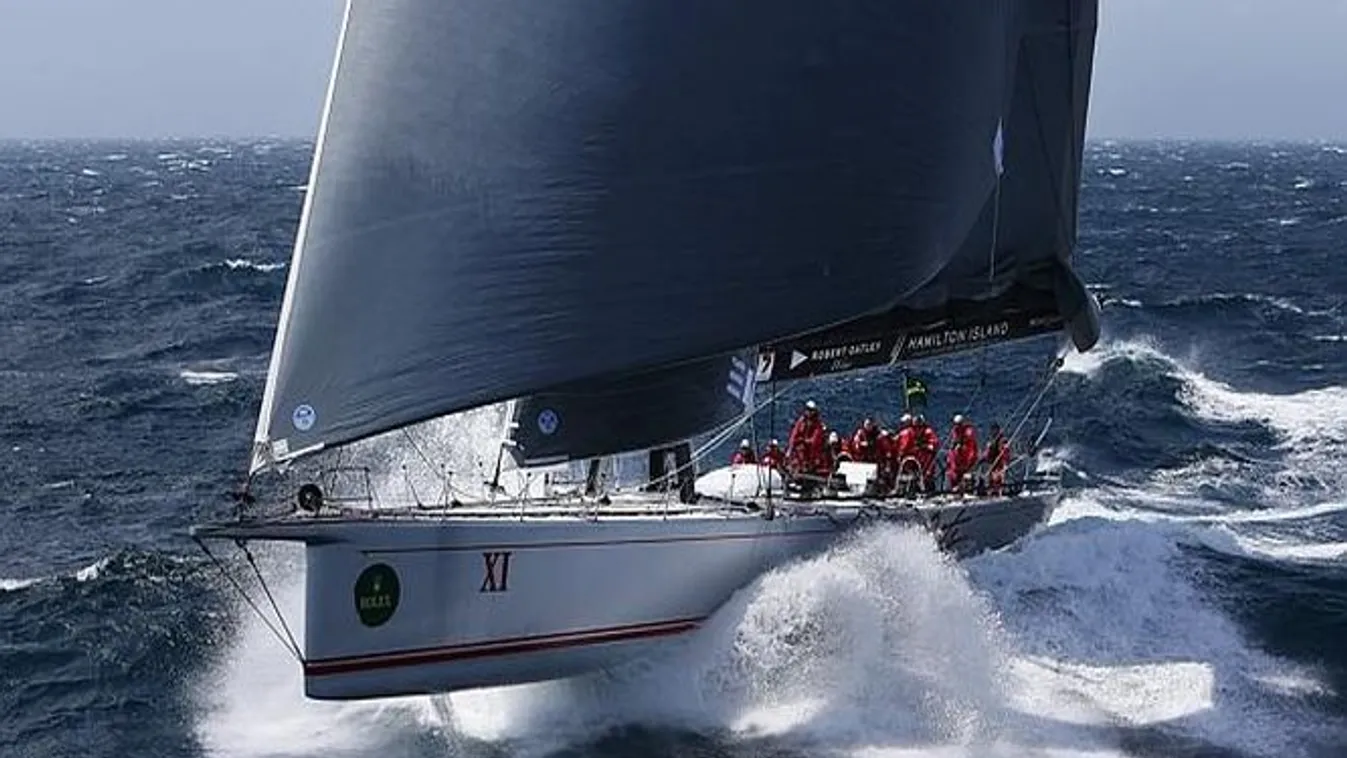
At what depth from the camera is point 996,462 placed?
26.3 meters

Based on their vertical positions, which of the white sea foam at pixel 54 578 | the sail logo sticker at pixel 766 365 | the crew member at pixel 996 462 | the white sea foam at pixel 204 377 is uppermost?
the sail logo sticker at pixel 766 365

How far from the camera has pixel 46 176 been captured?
162875 millimetres

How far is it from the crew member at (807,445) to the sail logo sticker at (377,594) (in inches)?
266

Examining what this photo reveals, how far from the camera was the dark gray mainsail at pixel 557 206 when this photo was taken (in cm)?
1717

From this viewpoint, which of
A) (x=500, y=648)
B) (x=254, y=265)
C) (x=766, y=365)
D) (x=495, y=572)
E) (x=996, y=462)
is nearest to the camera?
(x=495, y=572)

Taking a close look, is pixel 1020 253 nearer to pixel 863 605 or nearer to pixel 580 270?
pixel 863 605

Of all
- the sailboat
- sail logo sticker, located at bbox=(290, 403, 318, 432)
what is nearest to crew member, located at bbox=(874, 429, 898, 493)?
the sailboat

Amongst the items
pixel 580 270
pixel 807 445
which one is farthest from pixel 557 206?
pixel 807 445

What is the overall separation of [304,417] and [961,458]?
1141 cm

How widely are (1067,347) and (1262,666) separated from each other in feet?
20.4

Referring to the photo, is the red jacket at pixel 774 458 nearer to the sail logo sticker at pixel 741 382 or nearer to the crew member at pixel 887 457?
the crew member at pixel 887 457

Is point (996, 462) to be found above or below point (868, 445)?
below

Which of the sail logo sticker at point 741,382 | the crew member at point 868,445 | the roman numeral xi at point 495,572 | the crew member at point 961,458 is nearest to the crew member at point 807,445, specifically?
the crew member at point 868,445

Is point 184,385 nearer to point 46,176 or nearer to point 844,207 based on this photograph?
point 844,207
